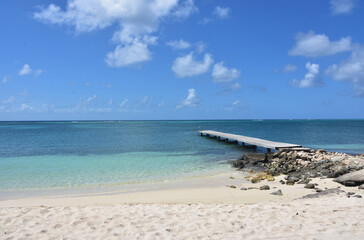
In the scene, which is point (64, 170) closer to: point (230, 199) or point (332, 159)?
point (230, 199)

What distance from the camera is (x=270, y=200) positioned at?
8266 millimetres

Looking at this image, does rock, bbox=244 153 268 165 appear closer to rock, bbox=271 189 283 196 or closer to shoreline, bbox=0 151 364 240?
rock, bbox=271 189 283 196

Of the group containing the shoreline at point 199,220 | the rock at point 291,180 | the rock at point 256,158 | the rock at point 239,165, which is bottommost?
the rock at point 239,165

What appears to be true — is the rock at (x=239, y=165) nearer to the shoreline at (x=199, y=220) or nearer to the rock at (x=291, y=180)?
the rock at (x=291, y=180)

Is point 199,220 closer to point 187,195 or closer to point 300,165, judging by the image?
point 187,195

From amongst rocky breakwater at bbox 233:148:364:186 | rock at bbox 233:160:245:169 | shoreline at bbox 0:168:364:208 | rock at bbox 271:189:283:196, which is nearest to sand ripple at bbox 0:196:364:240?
shoreline at bbox 0:168:364:208

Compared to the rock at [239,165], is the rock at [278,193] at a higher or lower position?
higher

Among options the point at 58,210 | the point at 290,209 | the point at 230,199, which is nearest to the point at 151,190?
the point at 230,199

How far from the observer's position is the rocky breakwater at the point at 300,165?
37.7ft

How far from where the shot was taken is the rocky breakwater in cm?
1150

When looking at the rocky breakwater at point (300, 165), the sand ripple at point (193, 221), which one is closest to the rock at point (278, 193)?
the sand ripple at point (193, 221)

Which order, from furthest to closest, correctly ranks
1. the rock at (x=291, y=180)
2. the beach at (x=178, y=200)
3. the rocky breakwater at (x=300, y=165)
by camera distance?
the rocky breakwater at (x=300, y=165)
the rock at (x=291, y=180)
the beach at (x=178, y=200)

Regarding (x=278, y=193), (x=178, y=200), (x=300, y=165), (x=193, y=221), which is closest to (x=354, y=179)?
(x=278, y=193)

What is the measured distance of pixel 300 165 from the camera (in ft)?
49.3
